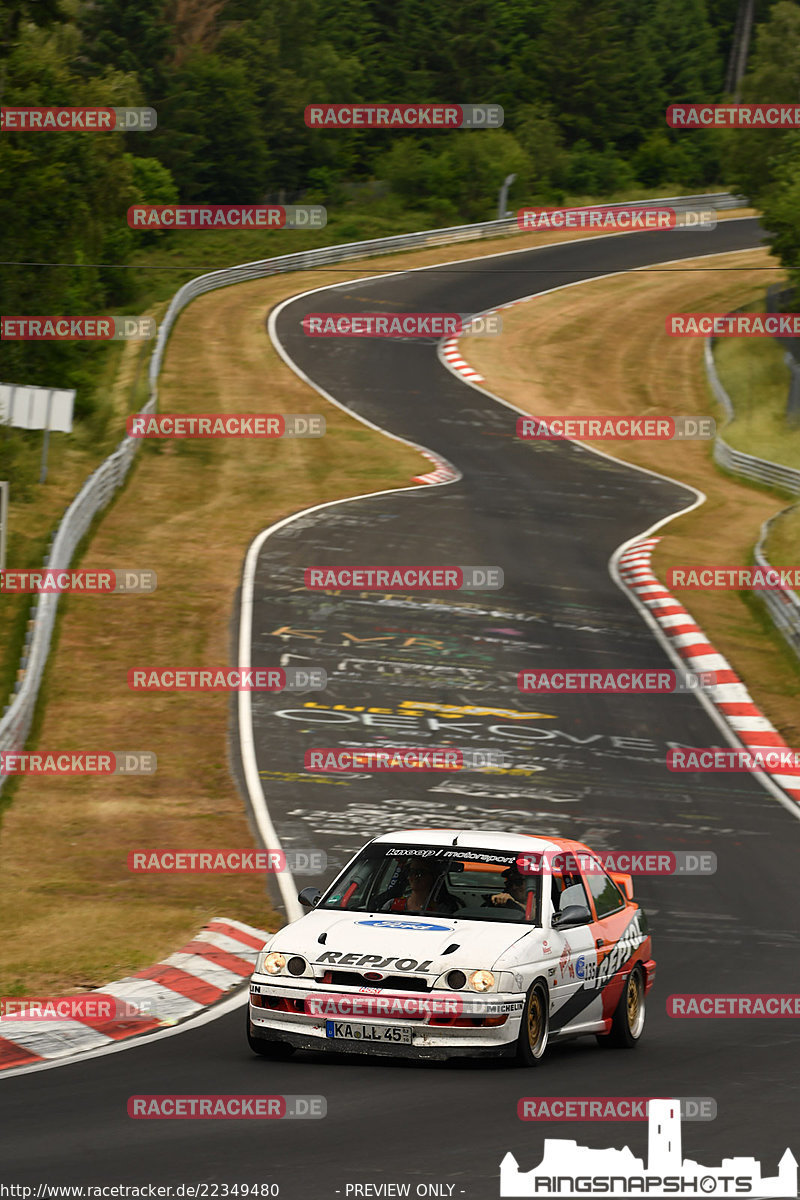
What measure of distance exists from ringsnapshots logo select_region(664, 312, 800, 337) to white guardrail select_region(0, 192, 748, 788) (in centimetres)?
1405

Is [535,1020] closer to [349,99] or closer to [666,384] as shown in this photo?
[666,384]

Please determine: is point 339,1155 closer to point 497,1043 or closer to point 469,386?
point 497,1043

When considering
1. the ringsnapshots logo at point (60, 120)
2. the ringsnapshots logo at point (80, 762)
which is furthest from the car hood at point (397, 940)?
the ringsnapshots logo at point (60, 120)

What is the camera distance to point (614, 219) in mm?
76938

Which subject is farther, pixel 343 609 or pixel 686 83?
pixel 686 83

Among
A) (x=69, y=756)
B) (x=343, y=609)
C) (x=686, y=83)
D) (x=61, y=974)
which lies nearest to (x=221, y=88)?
(x=686, y=83)

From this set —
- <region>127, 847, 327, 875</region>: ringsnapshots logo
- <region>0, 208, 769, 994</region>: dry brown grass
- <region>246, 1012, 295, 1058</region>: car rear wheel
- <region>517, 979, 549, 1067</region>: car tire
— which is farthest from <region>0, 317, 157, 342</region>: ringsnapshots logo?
<region>517, 979, 549, 1067</region>: car tire

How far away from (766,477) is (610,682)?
59.9ft

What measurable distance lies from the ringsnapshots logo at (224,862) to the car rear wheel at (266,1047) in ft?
22.4

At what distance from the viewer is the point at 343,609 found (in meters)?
27.9

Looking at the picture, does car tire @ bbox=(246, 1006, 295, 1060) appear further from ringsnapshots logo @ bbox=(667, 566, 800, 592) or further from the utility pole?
the utility pole

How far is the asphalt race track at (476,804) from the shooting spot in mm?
7551

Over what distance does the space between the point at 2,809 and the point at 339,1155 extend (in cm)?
1180

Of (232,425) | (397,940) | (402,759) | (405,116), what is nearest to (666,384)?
(232,425)
